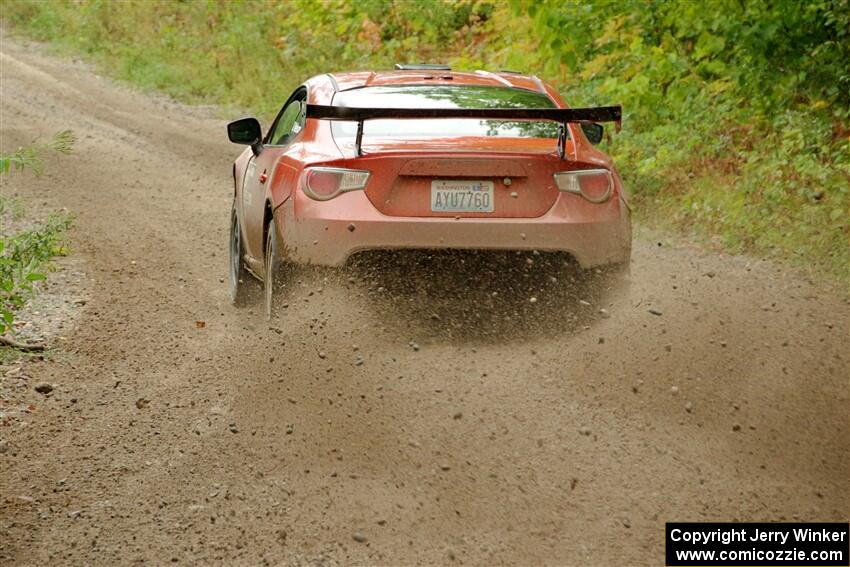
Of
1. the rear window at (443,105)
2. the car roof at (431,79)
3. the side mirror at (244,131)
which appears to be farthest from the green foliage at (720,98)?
the side mirror at (244,131)

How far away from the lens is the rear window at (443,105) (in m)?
5.84

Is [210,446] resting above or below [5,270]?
below

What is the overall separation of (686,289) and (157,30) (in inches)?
779

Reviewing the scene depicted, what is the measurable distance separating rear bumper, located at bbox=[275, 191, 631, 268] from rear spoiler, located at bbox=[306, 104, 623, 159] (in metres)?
0.32

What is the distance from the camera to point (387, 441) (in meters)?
4.90

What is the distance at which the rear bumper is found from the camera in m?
5.48

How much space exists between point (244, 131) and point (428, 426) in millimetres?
2880

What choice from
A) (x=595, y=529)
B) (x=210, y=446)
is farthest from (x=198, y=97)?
(x=595, y=529)

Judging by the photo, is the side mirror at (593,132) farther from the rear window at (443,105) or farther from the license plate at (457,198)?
the license plate at (457,198)

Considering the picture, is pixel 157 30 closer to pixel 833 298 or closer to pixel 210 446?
pixel 833 298

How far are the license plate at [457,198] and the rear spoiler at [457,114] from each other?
336 mm

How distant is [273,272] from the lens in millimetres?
5879

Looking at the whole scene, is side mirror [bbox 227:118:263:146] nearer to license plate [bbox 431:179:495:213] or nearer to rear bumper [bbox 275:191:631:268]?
rear bumper [bbox 275:191:631:268]

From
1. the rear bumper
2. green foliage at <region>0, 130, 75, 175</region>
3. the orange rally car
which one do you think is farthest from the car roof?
green foliage at <region>0, 130, 75, 175</region>
